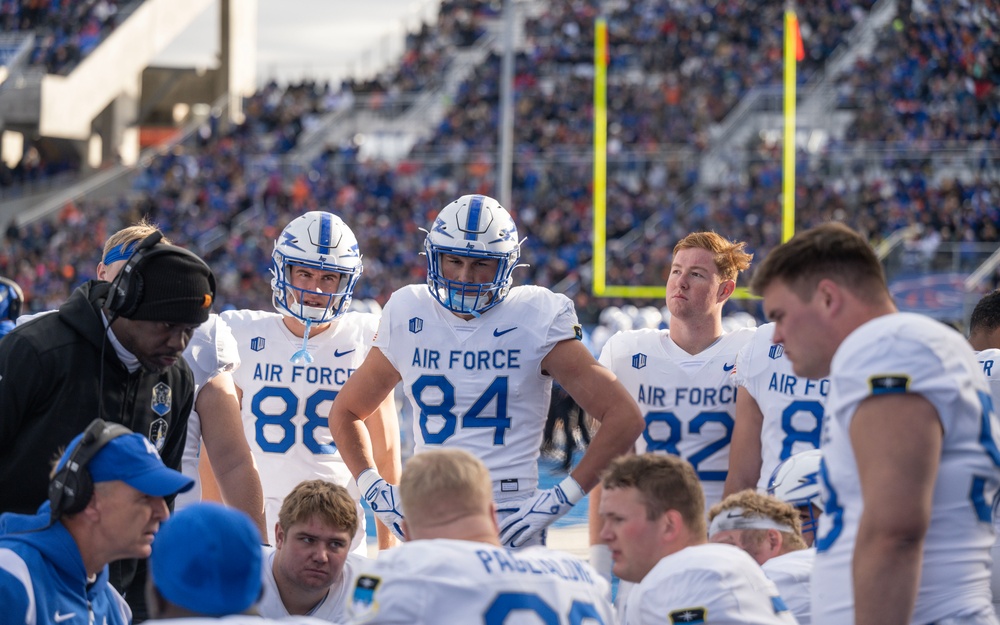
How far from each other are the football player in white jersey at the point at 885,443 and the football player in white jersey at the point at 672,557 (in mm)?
169

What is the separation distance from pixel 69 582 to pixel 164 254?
3.05 feet

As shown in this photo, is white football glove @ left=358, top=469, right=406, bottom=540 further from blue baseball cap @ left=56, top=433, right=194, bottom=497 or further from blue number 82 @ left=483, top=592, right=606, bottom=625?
blue number 82 @ left=483, top=592, right=606, bottom=625

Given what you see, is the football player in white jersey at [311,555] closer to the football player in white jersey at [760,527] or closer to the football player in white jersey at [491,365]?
the football player in white jersey at [491,365]

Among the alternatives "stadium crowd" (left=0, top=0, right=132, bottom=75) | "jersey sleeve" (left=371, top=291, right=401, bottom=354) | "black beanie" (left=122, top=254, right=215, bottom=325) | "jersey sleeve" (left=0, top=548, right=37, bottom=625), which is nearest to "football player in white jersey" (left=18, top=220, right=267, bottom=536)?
"jersey sleeve" (left=371, top=291, right=401, bottom=354)

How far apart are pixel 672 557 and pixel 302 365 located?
2.52m

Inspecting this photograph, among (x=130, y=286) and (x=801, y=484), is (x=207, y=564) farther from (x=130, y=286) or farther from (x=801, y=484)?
(x=801, y=484)

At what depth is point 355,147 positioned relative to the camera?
26.0 m

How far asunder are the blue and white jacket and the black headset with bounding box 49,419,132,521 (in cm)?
7

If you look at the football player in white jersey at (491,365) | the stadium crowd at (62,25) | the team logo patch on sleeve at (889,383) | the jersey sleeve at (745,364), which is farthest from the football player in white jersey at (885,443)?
the stadium crowd at (62,25)

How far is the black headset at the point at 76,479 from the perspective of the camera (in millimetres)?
2898

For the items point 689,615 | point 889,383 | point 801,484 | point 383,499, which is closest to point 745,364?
point 801,484

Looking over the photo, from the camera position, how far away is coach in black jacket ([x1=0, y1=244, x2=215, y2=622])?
3314 millimetres

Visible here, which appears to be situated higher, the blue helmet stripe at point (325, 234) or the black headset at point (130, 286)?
the blue helmet stripe at point (325, 234)

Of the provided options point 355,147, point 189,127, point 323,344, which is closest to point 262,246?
point 355,147
